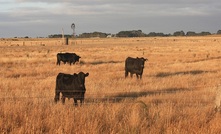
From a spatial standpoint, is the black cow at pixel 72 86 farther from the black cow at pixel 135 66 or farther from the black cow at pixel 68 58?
the black cow at pixel 68 58

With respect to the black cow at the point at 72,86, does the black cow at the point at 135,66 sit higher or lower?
lower

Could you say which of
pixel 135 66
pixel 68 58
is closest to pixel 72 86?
pixel 135 66

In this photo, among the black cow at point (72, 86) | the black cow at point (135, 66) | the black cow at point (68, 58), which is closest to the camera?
the black cow at point (72, 86)

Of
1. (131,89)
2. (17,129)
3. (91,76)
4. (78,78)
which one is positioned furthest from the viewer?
(91,76)

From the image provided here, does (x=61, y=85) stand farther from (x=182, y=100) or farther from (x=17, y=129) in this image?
(x=17, y=129)

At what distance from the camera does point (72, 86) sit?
11.5 metres

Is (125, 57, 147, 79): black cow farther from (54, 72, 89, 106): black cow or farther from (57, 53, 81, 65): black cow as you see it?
(57, 53, 81, 65): black cow

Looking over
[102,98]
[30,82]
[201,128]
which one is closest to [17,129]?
[201,128]

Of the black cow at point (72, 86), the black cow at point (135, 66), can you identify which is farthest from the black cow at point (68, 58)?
the black cow at point (72, 86)

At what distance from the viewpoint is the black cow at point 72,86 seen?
36.8ft

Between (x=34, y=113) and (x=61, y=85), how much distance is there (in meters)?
5.24

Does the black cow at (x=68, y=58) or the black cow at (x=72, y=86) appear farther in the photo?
the black cow at (x=68, y=58)

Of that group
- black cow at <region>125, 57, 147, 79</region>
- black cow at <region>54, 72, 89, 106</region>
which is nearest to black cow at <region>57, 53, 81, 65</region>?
black cow at <region>125, 57, 147, 79</region>

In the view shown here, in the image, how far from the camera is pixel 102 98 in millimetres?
12266
